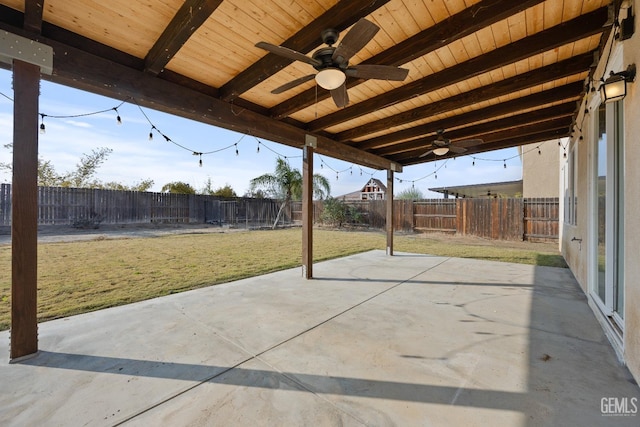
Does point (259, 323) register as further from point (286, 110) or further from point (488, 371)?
point (286, 110)

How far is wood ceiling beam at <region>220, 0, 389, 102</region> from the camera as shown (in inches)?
76.1

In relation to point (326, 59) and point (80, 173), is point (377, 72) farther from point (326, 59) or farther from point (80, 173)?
point (80, 173)

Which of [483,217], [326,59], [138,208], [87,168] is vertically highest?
[87,168]

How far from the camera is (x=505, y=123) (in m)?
4.43

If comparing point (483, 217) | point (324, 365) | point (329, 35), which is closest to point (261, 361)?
point (324, 365)

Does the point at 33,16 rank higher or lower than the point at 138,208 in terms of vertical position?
higher

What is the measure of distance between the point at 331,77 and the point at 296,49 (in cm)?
44

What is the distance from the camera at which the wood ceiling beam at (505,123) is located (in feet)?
13.3

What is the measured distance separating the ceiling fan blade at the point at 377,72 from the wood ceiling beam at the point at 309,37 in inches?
12.4

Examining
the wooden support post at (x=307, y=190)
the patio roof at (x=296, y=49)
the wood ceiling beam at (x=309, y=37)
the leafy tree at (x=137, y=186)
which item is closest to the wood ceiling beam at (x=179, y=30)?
the patio roof at (x=296, y=49)

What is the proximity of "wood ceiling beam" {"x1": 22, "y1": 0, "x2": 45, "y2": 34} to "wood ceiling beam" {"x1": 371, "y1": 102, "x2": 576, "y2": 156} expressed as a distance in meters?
5.33

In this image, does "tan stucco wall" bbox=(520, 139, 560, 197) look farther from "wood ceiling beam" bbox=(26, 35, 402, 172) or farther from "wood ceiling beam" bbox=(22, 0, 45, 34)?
"wood ceiling beam" bbox=(22, 0, 45, 34)

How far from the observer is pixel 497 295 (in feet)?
11.4

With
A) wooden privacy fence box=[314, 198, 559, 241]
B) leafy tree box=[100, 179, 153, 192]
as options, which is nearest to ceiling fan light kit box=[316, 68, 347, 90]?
Result: wooden privacy fence box=[314, 198, 559, 241]
